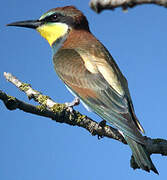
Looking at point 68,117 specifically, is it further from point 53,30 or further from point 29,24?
point 29,24

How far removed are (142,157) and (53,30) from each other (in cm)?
232

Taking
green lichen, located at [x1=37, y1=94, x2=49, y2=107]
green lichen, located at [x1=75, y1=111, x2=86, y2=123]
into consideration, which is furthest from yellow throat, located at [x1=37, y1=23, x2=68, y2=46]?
green lichen, located at [x1=75, y1=111, x2=86, y2=123]

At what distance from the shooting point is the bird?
2.71 meters

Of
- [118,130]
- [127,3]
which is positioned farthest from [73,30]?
[127,3]

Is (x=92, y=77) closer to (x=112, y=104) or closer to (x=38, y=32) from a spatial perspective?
(x=112, y=104)

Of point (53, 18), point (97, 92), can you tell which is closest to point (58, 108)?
point (97, 92)

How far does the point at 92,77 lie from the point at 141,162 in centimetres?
114

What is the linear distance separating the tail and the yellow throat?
2106mm

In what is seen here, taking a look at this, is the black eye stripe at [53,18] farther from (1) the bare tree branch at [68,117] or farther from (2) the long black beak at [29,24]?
(1) the bare tree branch at [68,117]

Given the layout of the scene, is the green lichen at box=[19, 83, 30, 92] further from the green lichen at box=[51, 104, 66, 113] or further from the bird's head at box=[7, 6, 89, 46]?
the bird's head at box=[7, 6, 89, 46]

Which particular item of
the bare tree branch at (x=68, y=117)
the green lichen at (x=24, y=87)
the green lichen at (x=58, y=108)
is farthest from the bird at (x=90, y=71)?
the green lichen at (x=24, y=87)

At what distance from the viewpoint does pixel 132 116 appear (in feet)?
9.86

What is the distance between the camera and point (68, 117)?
2590 millimetres

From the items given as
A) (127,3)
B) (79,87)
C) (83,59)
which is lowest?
(127,3)
